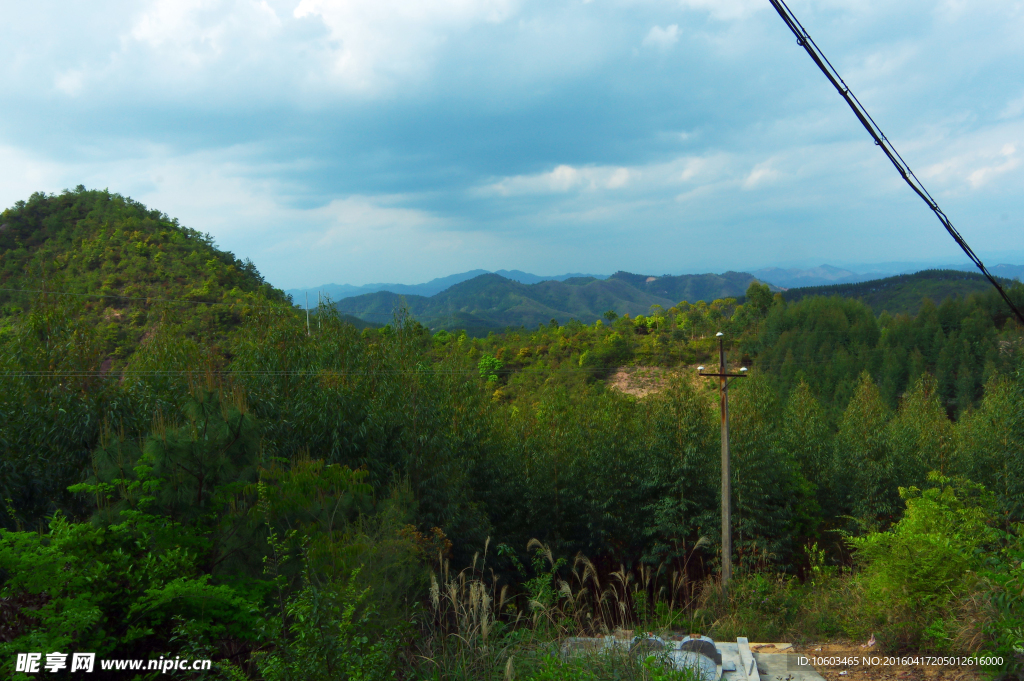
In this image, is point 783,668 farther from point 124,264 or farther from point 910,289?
point 910,289

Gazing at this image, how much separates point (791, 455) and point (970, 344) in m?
35.0

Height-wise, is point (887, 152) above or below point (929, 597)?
above

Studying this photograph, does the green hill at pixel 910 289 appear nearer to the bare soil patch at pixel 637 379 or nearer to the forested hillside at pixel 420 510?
the bare soil patch at pixel 637 379

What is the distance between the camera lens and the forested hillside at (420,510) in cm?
432

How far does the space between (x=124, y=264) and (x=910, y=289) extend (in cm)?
11909

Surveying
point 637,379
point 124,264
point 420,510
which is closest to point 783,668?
point 420,510

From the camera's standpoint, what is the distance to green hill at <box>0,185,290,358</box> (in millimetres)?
22281

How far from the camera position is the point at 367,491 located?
8.05 m

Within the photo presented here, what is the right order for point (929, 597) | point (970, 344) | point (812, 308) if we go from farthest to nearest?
point (812, 308)
point (970, 344)
point (929, 597)

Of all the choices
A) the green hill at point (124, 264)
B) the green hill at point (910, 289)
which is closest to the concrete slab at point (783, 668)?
the green hill at point (124, 264)

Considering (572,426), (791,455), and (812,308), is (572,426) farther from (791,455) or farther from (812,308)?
(812,308)

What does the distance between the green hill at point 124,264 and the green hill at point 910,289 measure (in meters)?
85.7

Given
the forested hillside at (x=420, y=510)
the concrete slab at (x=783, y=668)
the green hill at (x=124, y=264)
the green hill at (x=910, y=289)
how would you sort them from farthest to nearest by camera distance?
the green hill at (x=910, y=289) → the green hill at (x=124, y=264) → the concrete slab at (x=783, y=668) → the forested hillside at (x=420, y=510)

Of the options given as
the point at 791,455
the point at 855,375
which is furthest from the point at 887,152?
the point at 855,375
